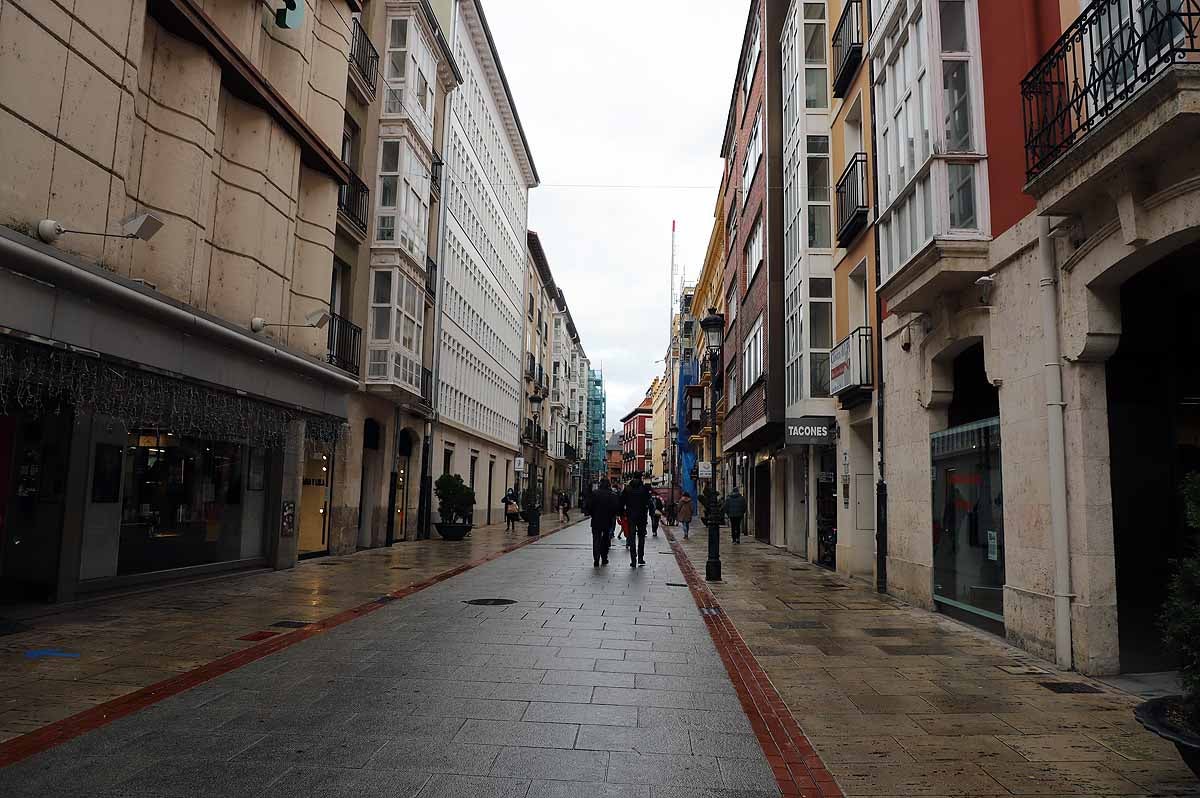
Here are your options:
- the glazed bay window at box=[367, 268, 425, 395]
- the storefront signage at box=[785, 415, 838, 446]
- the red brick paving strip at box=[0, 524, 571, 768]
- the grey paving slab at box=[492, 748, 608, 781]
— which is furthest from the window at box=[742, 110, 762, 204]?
the grey paving slab at box=[492, 748, 608, 781]

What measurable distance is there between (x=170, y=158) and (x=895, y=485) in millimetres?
12097

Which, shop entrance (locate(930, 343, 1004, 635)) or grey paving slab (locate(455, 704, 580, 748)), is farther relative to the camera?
shop entrance (locate(930, 343, 1004, 635))

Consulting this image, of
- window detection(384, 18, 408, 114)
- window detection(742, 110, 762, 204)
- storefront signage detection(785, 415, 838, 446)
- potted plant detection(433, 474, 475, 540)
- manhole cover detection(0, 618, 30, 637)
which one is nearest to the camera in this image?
manhole cover detection(0, 618, 30, 637)

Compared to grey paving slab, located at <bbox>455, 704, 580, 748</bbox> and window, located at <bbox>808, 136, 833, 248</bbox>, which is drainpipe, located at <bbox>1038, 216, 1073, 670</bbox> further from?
window, located at <bbox>808, 136, 833, 248</bbox>

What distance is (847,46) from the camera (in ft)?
55.1

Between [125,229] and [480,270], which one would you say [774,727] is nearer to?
[125,229]

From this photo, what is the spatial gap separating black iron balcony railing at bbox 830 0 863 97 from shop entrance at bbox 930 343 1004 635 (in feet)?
24.0

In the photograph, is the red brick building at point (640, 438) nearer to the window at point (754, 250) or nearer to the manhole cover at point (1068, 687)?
the window at point (754, 250)

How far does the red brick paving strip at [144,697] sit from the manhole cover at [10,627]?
105 inches

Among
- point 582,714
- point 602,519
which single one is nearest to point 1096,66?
point 582,714

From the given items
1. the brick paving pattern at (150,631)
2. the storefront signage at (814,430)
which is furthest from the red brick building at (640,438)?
the brick paving pattern at (150,631)

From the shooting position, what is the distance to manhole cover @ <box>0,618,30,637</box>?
8625mm

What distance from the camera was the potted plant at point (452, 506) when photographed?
26250 millimetres

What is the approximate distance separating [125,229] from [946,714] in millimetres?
9918
